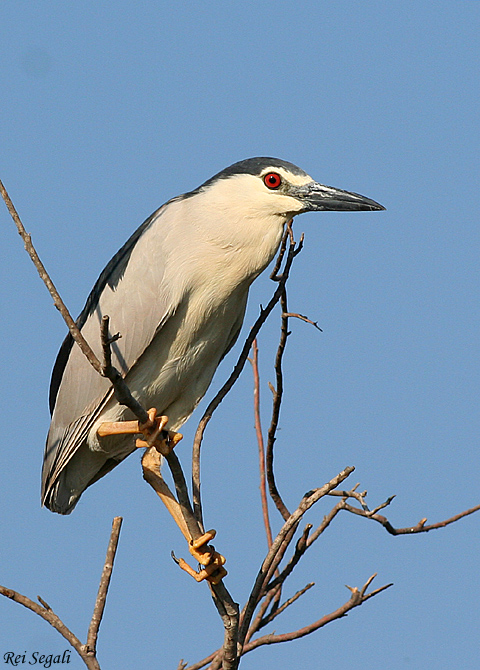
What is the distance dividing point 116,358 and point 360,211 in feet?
4.93

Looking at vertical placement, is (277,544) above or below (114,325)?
below

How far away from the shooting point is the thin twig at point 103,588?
2.81 meters

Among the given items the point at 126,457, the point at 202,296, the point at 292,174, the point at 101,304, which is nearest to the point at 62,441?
the point at 126,457

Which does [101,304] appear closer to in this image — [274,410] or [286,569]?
[274,410]

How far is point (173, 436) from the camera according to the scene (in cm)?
394

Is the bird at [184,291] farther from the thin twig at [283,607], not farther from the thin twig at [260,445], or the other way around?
the thin twig at [283,607]

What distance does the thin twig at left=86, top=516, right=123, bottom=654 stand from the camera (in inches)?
111

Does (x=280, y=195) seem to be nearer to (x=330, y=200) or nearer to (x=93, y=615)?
(x=330, y=200)

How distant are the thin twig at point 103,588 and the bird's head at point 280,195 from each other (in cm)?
189

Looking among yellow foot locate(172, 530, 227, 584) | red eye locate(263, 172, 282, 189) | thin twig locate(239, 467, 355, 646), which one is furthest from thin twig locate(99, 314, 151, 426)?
red eye locate(263, 172, 282, 189)

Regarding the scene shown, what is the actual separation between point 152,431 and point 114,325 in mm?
840

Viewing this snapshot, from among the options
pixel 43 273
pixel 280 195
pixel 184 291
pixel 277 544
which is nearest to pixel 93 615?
pixel 277 544

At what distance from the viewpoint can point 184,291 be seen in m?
4.05

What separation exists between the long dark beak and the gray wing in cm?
76
